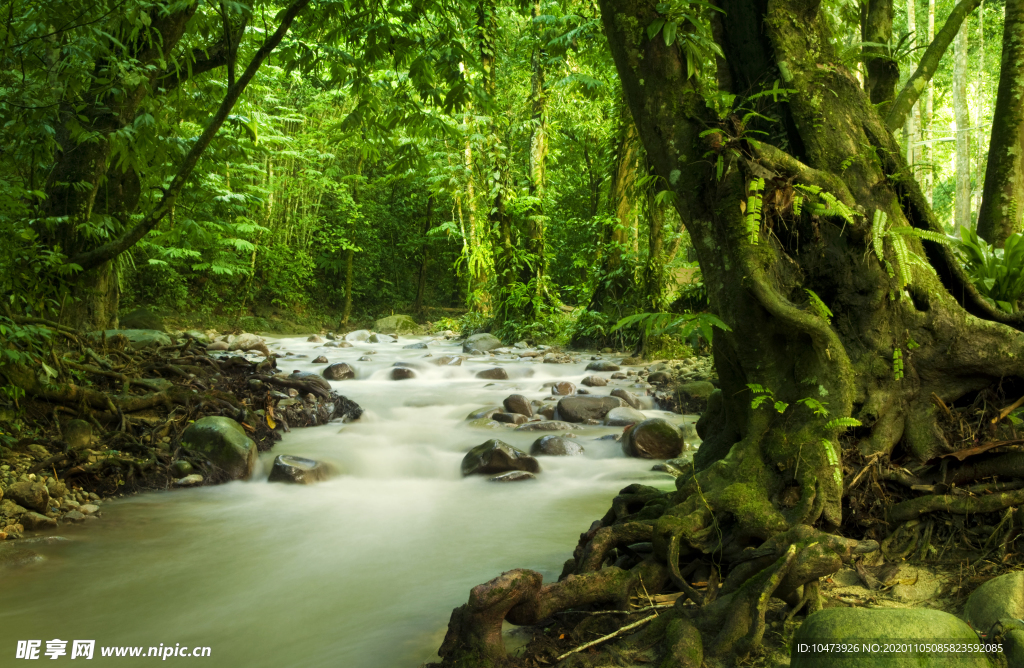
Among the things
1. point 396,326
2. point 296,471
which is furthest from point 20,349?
point 396,326

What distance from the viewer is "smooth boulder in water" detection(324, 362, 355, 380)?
10227 millimetres

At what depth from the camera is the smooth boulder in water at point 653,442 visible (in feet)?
21.4

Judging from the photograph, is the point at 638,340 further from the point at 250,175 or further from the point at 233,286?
the point at 233,286

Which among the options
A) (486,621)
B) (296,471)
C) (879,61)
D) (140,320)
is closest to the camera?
(486,621)

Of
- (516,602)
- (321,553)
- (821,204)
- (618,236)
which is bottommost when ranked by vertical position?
(321,553)

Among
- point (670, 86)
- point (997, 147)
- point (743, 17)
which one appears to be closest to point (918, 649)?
point (670, 86)

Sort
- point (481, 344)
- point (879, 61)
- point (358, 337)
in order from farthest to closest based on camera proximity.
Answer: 1. point (358, 337)
2. point (481, 344)
3. point (879, 61)

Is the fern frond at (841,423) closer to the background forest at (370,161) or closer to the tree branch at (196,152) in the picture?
the background forest at (370,161)

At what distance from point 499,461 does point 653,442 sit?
1.59 metres

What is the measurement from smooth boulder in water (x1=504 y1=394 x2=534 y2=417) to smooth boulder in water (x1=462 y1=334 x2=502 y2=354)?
209 inches

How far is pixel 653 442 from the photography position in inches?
258

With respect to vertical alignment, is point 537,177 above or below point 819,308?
above

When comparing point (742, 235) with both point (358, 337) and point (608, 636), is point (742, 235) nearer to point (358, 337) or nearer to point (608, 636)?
point (608, 636)

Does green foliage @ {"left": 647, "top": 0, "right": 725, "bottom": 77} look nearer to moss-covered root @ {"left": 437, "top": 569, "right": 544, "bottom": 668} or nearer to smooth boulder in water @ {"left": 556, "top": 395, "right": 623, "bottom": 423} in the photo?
moss-covered root @ {"left": 437, "top": 569, "right": 544, "bottom": 668}
